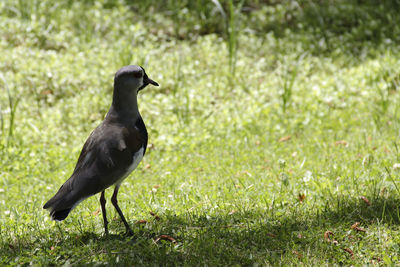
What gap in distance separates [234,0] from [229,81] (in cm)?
288

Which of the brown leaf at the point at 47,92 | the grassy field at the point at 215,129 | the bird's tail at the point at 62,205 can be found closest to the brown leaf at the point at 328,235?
the grassy field at the point at 215,129

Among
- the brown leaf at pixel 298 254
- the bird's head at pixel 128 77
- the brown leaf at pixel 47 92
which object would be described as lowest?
Answer: the brown leaf at pixel 298 254

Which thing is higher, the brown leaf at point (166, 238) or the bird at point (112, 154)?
the bird at point (112, 154)

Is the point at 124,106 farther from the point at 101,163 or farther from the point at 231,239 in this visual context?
the point at 231,239

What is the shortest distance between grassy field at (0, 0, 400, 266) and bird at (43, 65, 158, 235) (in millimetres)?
428

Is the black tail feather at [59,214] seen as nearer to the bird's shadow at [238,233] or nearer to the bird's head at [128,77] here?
the bird's shadow at [238,233]

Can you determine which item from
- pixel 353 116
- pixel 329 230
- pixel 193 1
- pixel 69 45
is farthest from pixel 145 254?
pixel 193 1

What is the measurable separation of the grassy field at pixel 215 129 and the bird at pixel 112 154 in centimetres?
43

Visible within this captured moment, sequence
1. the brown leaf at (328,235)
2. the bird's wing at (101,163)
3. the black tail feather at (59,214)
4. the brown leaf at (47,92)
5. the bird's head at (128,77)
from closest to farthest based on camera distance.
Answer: the black tail feather at (59,214)
the bird's wing at (101,163)
the brown leaf at (328,235)
the bird's head at (128,77)
the brown leaf at (47,92)

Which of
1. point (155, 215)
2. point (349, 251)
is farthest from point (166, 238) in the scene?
point (349, 251)

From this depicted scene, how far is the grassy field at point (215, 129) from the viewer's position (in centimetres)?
403

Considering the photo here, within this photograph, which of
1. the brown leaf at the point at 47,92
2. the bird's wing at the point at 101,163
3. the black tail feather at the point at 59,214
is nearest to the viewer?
the black tail feather at the point at 59,214

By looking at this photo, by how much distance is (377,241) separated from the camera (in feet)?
13.0

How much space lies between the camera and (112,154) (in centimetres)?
393
